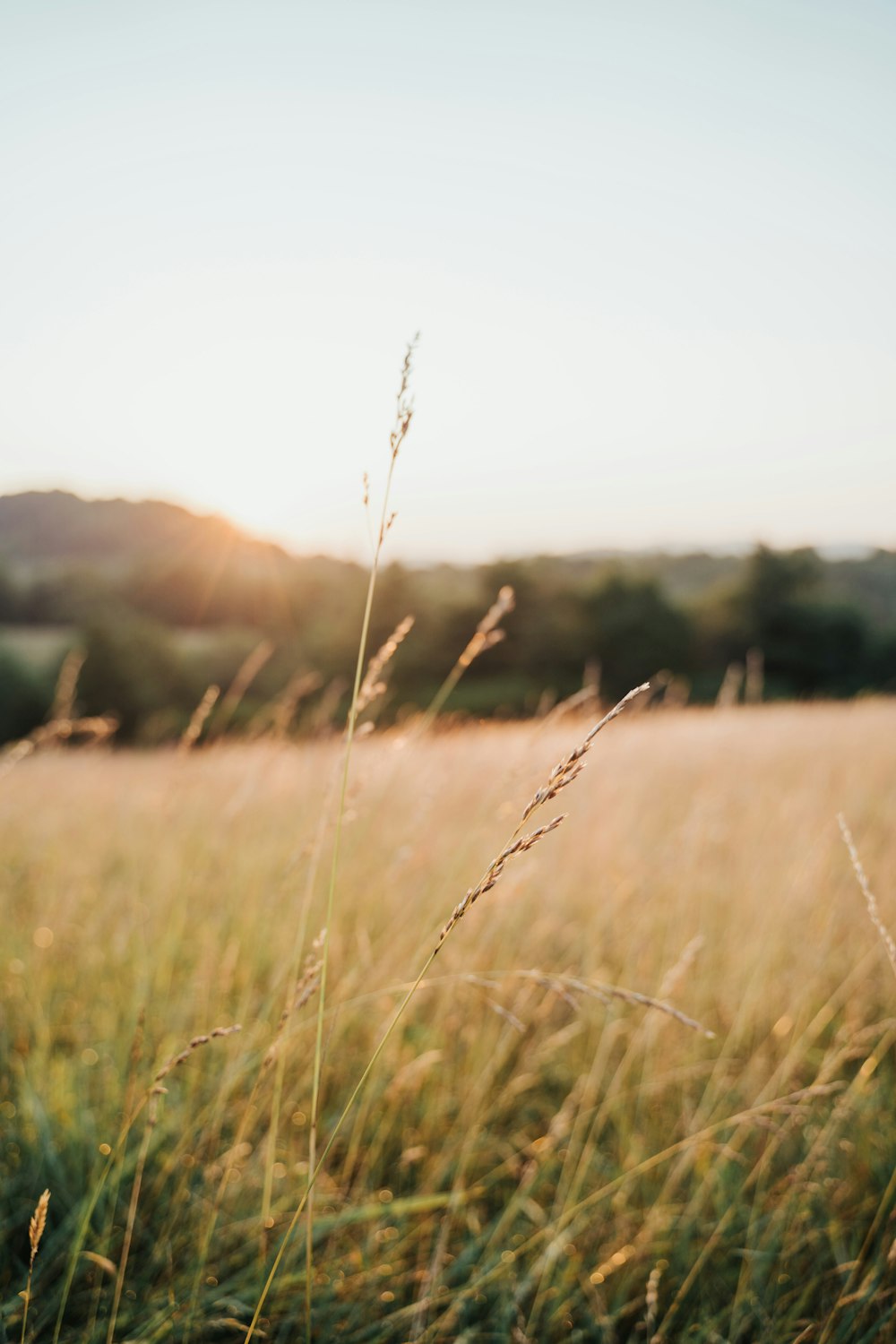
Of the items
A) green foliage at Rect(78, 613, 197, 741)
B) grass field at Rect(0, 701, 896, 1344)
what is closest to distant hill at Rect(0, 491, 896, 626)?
green foliage at Rect(78, 613, 197, 741)

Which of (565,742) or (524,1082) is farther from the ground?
(565,742)

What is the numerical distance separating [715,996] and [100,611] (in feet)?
117

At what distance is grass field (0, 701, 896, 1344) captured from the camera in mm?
1327

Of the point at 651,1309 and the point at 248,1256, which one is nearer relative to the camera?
the point at 651,1309

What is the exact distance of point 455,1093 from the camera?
186 centimetres

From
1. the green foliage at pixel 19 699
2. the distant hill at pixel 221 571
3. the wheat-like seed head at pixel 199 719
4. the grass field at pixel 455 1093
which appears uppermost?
the distant hill at pixel 221 571

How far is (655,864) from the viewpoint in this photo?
2990 mm

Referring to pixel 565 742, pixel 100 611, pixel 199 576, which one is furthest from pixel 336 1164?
pixel 199 576

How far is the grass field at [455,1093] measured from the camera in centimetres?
133

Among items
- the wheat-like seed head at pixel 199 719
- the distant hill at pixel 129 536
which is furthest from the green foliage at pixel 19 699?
the wheat-like seed head at pixel 199 719

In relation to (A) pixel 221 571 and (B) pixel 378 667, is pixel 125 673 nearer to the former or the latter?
(A) pixel 221 571

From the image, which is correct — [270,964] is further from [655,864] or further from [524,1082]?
[655,864]

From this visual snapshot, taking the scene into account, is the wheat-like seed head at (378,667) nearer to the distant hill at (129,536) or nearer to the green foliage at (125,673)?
the green foliage at (125,673)

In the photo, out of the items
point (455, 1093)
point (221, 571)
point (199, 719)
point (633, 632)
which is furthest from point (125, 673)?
point (455, 1093)
